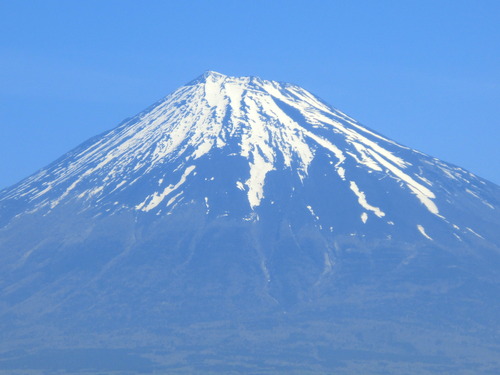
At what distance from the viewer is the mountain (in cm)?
12050

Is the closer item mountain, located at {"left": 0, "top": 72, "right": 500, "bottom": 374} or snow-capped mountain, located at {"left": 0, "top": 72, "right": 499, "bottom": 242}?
mountain, located at {"left": 0, "top": 72, "right": 500, "bottom": 374}

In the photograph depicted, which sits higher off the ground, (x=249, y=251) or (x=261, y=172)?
(x=261, y=172)

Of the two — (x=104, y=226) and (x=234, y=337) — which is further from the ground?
(x=104, y=226)

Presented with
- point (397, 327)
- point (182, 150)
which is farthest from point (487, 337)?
point (182, 150)

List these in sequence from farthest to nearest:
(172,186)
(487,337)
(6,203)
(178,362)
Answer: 1. (6,203)
2. (172,186)
3. (487,337)
4. (178,362)

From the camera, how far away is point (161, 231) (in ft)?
481

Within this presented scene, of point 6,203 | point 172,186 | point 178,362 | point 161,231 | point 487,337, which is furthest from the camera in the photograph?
point 6,203

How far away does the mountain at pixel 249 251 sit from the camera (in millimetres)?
120500

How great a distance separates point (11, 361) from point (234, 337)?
73.6 ft

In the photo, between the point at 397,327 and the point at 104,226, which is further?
the point at 104,226

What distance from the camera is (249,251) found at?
466 ft

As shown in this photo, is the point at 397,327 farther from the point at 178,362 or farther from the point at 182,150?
the point at 182,150

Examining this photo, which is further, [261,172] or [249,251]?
[261,172]

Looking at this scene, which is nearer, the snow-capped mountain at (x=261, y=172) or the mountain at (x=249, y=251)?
the mountain at (x=249, y=251)
